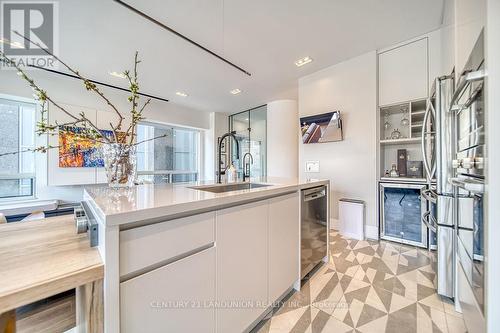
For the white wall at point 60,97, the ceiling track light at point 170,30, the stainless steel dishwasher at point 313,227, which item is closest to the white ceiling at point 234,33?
the ceiling track light at point 170,30

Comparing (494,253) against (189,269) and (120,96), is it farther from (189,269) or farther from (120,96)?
(120,96)

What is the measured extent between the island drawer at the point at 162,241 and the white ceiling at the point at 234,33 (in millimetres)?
2314

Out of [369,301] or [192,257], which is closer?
[192,257]

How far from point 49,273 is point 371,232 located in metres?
3.43

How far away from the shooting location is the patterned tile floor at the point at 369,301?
1.33 meters

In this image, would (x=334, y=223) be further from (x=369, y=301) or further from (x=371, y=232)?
(x=369, y=301)

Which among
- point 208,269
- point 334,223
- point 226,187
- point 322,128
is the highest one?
point 322,128

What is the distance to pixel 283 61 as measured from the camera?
3.26m

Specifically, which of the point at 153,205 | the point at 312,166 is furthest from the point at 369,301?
the point at 312,166

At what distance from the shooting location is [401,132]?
3104 millimetres

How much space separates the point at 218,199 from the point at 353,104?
3.10 metres

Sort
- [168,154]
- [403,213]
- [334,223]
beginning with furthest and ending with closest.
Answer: [168,154] → [334,223] → [403,213]

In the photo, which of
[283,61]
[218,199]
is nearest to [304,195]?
[218,199]

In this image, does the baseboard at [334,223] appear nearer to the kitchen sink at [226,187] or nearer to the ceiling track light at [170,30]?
the kitchen sink at [226,187]
